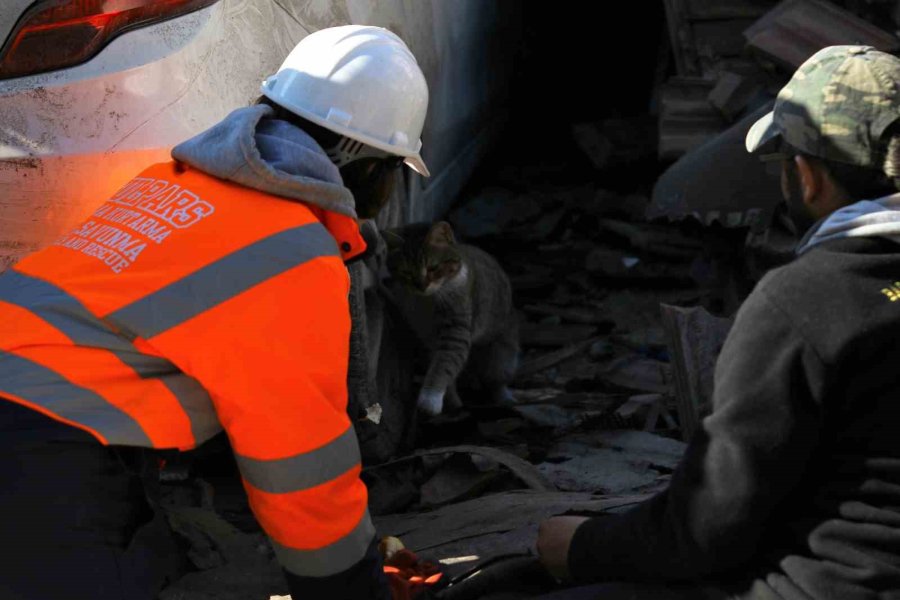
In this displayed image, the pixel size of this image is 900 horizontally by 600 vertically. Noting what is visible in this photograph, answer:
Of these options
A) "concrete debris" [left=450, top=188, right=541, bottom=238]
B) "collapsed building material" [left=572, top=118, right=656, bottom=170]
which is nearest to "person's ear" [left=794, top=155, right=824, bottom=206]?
"concrete debris" [left=450, top=188, right=541, bottom=238]

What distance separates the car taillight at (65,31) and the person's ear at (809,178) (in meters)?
1.83

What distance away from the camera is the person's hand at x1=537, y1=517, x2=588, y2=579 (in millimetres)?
2539

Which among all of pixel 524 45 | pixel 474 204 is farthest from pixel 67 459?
pixel 524 45

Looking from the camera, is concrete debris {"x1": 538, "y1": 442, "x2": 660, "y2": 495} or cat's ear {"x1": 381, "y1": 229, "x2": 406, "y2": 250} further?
cat's ear {"x1": 381, "y1": 229, "x2": 406, "y2": 250}

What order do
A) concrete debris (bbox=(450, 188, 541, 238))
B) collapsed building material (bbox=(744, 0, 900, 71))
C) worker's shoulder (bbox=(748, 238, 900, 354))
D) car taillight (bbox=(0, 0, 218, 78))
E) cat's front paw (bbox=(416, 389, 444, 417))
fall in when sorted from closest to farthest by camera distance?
1. worker's shoulder (bbox=(748, 238, 900, 354))
2. car taillight (bbox=(0, 0, 218, 78))
3. cat's front paw (bbox=(416, 389, 444, 417))
4. collapsed building material (bbox=(744, 0, 900, 71))
5. concrete debris (bbox=(450, 188, 541, 238))

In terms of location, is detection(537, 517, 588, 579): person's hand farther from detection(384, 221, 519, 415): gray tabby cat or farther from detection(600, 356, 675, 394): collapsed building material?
detection(600, 356, 675, 394): collapsed building material

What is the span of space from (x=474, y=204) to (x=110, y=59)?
474 centimetres

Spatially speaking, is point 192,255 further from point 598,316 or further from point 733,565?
point 598,316

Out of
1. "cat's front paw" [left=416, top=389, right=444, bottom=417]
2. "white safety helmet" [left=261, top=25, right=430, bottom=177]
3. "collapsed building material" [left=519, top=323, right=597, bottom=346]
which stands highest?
"white safety helmet" [left=261, top=25, right=430, bottom=177]

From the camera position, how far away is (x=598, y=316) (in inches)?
253

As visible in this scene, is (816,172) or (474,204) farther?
(474,204)

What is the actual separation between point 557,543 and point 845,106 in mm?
1198

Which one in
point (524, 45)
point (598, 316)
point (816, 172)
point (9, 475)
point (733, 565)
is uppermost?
point (816, 172)

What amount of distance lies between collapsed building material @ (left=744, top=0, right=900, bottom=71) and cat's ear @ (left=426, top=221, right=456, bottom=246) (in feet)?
6.54
